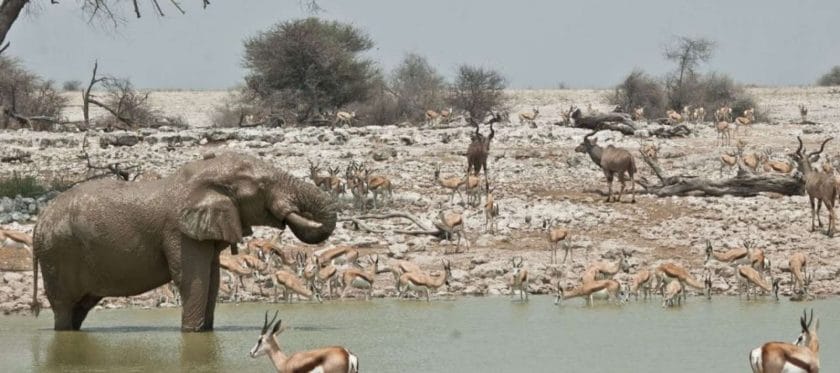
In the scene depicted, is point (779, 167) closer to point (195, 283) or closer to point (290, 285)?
point (290, 285)

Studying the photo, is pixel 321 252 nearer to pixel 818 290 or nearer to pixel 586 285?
pixel 586 285

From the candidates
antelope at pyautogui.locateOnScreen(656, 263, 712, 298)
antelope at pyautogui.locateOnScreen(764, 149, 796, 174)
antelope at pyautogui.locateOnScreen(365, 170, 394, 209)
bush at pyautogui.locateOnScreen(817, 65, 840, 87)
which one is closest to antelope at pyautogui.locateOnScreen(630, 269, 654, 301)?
antelope at pyautogui.locateOnScreen(656, 263, 712, 298)

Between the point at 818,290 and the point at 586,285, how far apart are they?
125 inches

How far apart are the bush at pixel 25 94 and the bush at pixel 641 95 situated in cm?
1642

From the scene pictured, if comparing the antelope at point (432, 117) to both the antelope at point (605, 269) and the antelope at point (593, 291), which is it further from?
the antelope at point (593, 291)

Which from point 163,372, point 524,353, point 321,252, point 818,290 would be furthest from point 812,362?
point 321,252

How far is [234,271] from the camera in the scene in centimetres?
2016

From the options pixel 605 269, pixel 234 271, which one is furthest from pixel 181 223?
pixel 605 269

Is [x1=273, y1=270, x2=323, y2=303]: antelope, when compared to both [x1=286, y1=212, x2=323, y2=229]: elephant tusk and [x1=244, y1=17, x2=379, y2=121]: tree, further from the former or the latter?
[x1=244, y1=17, x2=379, y2=121]: tree

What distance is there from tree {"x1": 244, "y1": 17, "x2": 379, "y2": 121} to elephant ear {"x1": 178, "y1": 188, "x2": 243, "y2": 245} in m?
27.8

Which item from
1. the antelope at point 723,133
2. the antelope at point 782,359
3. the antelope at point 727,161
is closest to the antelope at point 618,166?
the antelope at point 727,161

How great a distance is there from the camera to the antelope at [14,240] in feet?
71.3

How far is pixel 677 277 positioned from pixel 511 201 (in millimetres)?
6774

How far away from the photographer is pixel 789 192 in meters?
27.0
